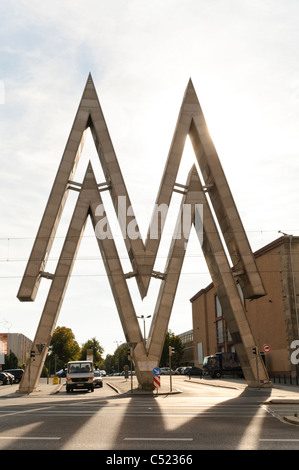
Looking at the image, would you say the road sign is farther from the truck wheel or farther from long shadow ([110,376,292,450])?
the truck wheel

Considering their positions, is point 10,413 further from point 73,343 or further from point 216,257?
point 73,343

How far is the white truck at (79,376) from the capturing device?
33.1 meters

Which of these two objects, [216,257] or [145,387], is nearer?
[145,387]

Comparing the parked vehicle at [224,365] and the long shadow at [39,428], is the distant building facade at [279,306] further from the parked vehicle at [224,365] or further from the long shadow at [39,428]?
the long shadow at [39,428]

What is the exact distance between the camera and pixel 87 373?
33906mm

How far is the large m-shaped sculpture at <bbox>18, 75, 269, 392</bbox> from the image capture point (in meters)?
33.8

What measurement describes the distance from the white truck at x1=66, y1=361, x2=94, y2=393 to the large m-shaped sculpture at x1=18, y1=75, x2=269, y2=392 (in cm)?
228

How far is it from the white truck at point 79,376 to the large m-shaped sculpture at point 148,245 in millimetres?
2281

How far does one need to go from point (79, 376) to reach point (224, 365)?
95.1 feet

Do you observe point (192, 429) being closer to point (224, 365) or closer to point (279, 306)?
point (279, 306)

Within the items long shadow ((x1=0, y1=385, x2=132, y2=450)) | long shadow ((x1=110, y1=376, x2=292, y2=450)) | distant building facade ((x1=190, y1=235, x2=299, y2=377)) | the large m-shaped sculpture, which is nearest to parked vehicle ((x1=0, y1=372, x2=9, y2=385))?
the large m-shaped sculpture
